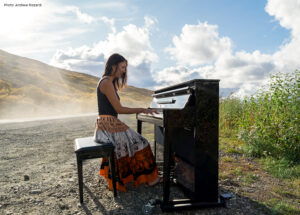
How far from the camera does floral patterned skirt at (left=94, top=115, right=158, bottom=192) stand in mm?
3174

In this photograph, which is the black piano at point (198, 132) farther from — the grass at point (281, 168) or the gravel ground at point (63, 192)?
the grass at point (281, 168)

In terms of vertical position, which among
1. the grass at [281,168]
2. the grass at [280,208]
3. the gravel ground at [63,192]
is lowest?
the gravel ground at [63,192]

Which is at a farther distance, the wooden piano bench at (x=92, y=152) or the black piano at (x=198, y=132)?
the wooden piano bench at (x=92, y=152)

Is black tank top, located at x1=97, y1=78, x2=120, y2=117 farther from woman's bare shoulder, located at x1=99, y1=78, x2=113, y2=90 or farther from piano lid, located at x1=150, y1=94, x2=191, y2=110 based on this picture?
piano lid, located at x1=150, y1=94, x2=191, y2=110

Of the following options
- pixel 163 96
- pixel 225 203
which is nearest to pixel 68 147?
pixel 163 96

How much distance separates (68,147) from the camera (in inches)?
260

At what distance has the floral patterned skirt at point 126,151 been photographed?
3174 millimetres

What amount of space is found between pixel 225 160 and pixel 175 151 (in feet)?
5.44

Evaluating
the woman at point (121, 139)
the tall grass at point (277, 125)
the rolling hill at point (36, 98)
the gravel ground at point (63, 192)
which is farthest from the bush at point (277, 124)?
the rolling hill at point (36, 98)

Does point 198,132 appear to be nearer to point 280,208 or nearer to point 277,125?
point 280,208

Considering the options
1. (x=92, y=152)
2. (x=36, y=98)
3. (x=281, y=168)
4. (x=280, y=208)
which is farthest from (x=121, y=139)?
(x=36, y=98)

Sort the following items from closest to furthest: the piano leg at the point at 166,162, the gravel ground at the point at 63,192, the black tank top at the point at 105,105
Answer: the piano leg at the point at 166,162 → the gravel ground at the point at 63,192 → the black tank top at the point at 105,105

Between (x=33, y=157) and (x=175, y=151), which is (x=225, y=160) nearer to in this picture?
(x=175, y=151)

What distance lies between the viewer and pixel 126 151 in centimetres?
320
